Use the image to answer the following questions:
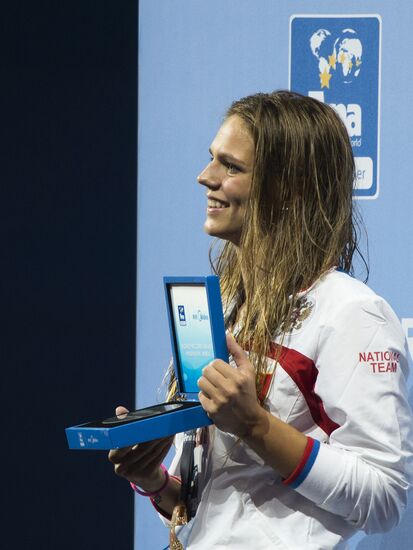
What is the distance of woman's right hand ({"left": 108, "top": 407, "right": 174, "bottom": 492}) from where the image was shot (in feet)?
4.41

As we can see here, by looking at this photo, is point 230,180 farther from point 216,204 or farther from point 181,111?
point 181,111

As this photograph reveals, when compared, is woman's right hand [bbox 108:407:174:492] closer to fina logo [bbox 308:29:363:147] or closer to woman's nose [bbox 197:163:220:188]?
woman's nose [bbox 197:163:220:188]

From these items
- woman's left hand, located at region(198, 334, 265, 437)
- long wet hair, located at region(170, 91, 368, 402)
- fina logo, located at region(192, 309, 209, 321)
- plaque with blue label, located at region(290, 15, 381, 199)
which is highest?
plaque with blue label, located at region(290, 15, 381, 199)

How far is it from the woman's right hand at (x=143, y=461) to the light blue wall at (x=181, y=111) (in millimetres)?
448

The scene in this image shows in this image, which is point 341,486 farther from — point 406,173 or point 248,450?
point 406,173

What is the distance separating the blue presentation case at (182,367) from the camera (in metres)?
1.17

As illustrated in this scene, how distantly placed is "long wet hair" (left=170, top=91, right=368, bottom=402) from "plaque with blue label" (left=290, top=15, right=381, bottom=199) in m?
0.32

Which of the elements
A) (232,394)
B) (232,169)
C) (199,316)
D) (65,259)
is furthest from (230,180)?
(65,259)

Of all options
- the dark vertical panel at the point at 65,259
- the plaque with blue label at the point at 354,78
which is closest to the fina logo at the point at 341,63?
the plaque with blue label at the point at 354,78

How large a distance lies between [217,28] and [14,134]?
2.10 feet

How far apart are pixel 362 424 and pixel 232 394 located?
18 centimetres

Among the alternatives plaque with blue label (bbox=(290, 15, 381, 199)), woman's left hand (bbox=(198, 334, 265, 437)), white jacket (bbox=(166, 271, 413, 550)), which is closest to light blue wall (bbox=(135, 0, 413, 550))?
plaque with blue label (bbox=(290, 15, 381, 199))

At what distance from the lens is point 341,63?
1.75 metres

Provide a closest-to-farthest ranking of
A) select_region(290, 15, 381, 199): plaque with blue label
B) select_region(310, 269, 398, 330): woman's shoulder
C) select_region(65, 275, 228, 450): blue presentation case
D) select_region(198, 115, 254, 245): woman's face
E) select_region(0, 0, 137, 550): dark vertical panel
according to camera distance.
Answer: select_region(65, 275, 228, 450): blue presentation case
select_region(310, 269, 398, 330): woman's shoulder
select_region(198, 115, 254, 245): woman's face
select_region(290, 15, 381, 199): plaque with blue label
select_region(0, 0, 137, 550): dark vertical panel
